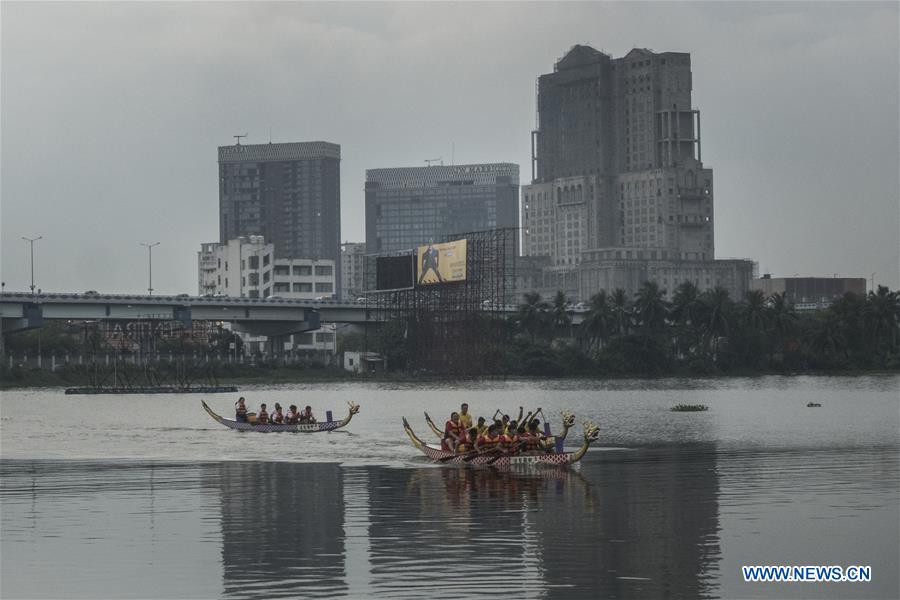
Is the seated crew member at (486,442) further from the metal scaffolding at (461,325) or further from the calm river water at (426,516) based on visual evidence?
the metal scaffolding at (461,325)

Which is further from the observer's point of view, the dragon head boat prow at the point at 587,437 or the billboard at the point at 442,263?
the billboard at the point at 442,263

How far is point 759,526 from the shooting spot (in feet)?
126

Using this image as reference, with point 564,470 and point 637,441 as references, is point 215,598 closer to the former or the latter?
point 564,470

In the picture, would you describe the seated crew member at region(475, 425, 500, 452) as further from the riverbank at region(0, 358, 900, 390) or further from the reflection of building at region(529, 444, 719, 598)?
the riverbank at region(0, 358, 900, 390)

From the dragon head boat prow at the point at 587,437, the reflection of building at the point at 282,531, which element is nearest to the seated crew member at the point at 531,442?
the dragon head boat prow at the point at 587,437

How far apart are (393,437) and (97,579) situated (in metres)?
42.7

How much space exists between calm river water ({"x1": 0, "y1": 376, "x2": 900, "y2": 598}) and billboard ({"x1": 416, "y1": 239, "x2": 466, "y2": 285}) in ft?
356

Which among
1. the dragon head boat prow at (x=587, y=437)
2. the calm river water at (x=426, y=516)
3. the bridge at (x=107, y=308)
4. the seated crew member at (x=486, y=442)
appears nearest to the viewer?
the calm river water at (x=426, y=516)

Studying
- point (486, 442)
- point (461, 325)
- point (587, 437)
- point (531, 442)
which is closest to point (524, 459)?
point (531, 442)

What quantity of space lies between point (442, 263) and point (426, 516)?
149965 mm

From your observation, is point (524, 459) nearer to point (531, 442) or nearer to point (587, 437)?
point (531, 442)

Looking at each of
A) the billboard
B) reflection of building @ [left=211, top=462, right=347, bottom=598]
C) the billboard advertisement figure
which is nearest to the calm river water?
reflection of building @ [left=211, top=462, right=347, bottom=598]

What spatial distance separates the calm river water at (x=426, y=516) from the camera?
1234 inches

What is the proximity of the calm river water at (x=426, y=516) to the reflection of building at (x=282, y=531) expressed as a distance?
0.09 m
